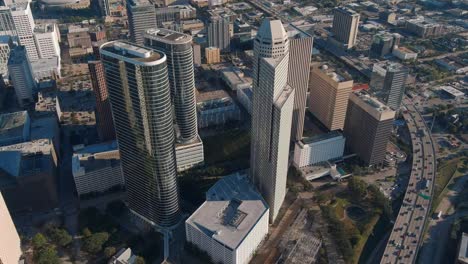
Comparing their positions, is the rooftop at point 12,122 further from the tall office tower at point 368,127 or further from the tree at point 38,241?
the tall office tower at point 368,127

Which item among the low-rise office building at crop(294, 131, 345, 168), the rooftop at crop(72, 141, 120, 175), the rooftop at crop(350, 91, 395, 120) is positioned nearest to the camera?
the rooftop at crop(72, 141, 120, 175)

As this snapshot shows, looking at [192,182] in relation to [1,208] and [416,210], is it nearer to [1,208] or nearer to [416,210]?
[1,208]

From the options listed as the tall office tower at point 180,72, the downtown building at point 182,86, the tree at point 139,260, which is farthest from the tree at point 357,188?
the tree at point 139,260

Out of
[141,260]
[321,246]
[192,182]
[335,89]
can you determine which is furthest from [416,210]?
[141,260]

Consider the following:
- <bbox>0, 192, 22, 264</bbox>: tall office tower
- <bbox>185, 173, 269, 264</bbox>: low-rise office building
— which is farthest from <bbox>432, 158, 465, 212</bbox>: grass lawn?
<bbox>0, 192, 22, 264</bbox>: tall office tower

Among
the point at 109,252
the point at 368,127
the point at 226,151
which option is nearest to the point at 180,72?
the point at 226,151

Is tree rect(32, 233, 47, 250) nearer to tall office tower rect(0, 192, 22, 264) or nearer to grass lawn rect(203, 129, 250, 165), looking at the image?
tall office tower rect(0, 192, 22, 264)

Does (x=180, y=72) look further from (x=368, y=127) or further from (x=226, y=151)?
A: (x=368, y=127)
